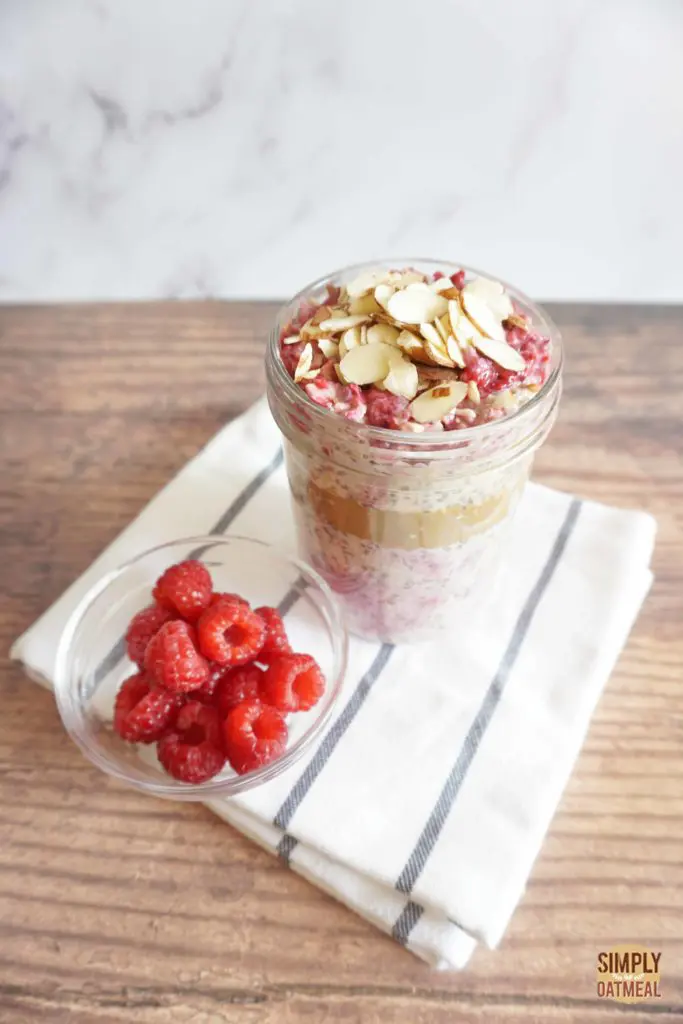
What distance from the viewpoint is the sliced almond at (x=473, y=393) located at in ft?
1.76

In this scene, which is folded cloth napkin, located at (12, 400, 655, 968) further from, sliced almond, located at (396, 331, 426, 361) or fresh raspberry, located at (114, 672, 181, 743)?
sliced almond, located at (396, 331, 426, 361)

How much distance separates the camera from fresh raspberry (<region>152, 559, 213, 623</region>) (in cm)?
63

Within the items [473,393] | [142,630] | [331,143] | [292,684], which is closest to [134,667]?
[142,630]

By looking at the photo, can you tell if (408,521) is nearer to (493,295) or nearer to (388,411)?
(388,411)

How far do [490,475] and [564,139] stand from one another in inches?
20.2

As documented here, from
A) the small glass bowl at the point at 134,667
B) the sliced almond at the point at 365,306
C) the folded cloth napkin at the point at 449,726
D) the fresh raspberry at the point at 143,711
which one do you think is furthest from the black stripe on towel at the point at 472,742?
the sliced almond at the point at 365,306

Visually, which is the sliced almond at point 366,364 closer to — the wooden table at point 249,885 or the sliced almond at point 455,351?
the sliced almond at point 455,351

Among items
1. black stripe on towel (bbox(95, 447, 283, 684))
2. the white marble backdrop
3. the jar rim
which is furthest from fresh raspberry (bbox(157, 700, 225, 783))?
the white marble backdrop

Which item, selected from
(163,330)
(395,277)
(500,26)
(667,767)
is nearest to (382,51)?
(500,26)

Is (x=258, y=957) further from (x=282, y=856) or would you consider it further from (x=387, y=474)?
(x=387, y=474)

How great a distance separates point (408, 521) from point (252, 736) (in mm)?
197

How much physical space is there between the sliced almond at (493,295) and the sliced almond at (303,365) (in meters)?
0.13

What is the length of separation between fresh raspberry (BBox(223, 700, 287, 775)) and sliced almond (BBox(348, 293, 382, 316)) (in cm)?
31

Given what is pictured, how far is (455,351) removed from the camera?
0.54 m
